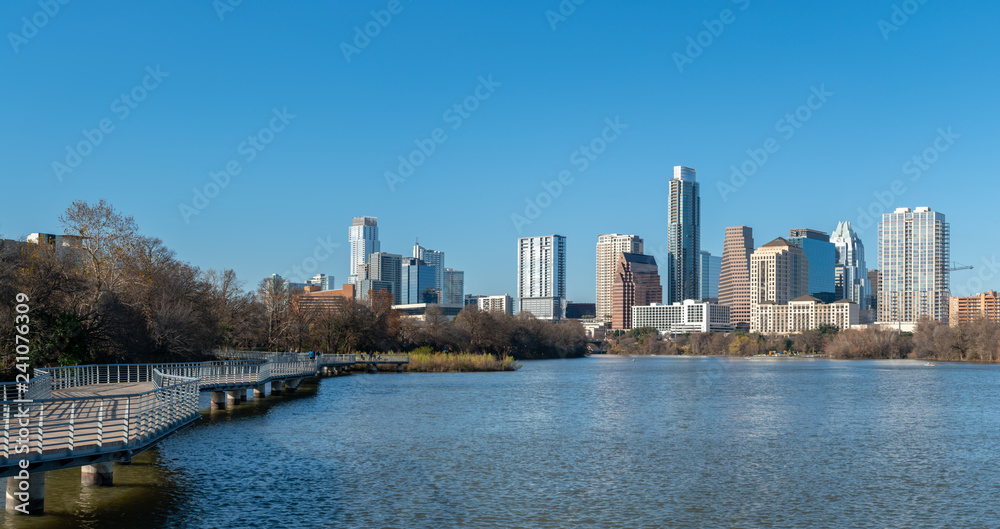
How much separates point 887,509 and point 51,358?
1668 inches

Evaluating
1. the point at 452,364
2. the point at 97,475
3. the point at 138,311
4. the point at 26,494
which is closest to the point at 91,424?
the point at 97,475

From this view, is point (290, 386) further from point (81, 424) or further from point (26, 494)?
point (26, 494)

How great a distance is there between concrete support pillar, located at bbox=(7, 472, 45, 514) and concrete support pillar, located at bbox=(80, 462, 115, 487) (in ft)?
10.3

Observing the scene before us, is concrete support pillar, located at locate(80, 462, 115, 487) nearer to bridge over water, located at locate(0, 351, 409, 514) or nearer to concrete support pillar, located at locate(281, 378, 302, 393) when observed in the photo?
bridge over water, located at locate(0, 351, 409, 514)

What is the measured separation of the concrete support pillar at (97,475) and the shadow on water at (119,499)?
175 mm

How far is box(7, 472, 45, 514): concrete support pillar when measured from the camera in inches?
876

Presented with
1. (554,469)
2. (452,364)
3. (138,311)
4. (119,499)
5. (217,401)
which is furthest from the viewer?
(452,364)

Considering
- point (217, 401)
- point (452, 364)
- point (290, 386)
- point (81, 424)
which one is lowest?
point (452, 364)

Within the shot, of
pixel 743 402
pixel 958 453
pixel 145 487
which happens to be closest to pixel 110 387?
pixel 145 487

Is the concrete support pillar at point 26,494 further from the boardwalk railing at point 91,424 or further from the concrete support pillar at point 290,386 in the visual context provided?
the concrete support pillar at point 290,386

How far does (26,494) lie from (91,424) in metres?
4.26

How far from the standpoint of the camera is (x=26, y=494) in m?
22.3

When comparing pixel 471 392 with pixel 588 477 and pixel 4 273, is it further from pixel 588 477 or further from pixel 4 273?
pixel 588 477

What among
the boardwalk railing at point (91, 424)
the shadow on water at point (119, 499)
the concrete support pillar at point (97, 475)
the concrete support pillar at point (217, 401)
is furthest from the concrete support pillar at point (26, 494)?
the concrete support pillar at point (217, 401)
